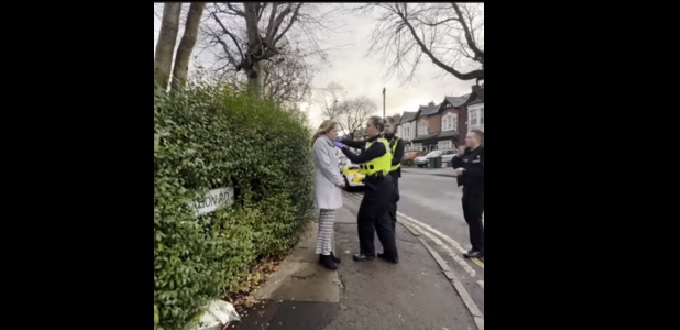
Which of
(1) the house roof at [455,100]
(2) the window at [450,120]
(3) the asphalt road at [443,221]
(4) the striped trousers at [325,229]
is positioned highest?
(1) the house roof at [455,100]

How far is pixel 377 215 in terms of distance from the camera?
133 inches

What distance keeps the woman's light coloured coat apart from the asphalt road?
156cm

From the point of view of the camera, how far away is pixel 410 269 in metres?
3.31

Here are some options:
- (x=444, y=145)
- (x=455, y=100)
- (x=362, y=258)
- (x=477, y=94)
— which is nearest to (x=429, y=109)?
(x=455, y=100)

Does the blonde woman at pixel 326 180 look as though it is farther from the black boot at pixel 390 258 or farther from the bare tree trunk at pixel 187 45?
the bare tree trunk at pixel 187 45

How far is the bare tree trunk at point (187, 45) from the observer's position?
1.32 metres

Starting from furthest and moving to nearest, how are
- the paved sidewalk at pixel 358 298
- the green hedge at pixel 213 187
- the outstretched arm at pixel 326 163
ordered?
the outstretched arm at pixel 326 163 < the paved sidewalk at pixel 358 298 < the green hedge at pixel 213 187

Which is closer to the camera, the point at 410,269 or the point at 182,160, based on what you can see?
the point at 182,160

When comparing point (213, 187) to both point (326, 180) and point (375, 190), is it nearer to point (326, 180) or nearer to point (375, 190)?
point (326, 180)

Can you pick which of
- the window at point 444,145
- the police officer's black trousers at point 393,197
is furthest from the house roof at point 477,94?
the police officer's black trousers at point 393,197

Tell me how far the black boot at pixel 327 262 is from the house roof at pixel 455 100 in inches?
82.6
